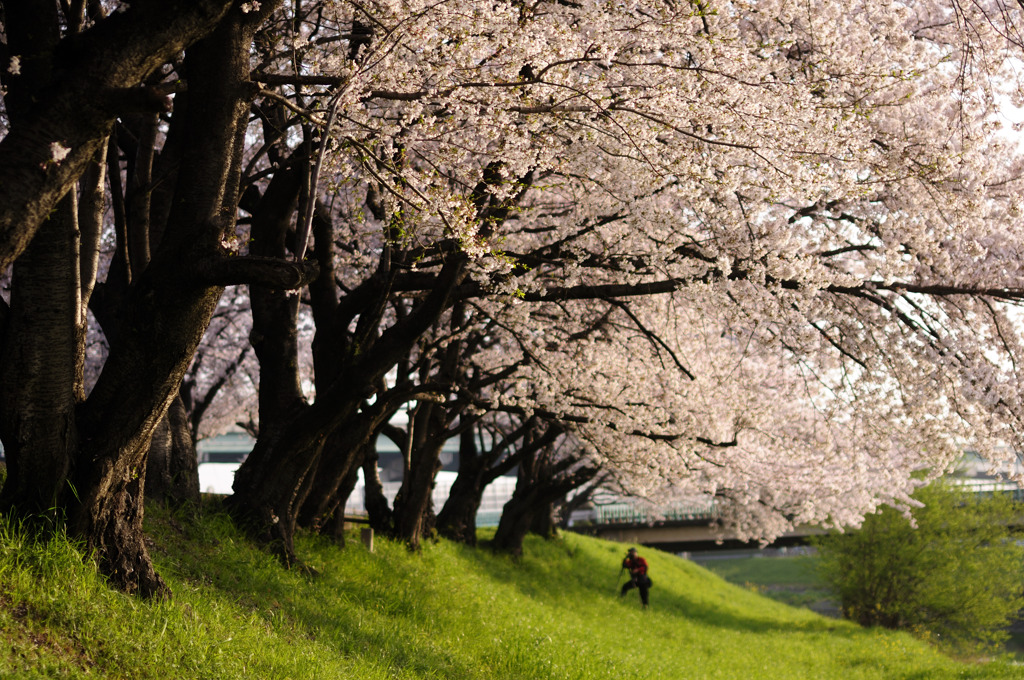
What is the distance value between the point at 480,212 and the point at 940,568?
24.7m

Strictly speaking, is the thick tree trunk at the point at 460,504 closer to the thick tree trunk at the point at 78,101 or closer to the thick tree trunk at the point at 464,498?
the thick tree trunk at the point at 464,498

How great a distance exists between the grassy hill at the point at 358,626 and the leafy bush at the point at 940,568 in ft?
23.5

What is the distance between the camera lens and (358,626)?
7770 millimetres

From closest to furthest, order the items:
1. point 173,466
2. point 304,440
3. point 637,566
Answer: point 173,466 < point 304,440 < point 637,566

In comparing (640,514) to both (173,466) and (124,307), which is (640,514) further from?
(124,307)

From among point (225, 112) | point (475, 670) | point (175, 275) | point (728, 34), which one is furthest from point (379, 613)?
point (728, 34)

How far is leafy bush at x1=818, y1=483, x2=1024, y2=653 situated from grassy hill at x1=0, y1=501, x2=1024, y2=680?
23.5ft

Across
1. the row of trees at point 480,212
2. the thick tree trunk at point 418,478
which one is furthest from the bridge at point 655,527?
the row of trees at point 480,212

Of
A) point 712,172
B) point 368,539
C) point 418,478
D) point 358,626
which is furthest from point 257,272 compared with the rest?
point 418,478

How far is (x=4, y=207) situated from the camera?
13.9ft

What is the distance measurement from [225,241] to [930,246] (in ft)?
25.5

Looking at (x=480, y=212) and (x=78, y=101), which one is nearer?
(x=78, y=101)

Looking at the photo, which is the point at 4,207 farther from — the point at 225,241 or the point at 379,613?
the point at 379,613

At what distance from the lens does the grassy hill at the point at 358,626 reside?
16.0 feet
